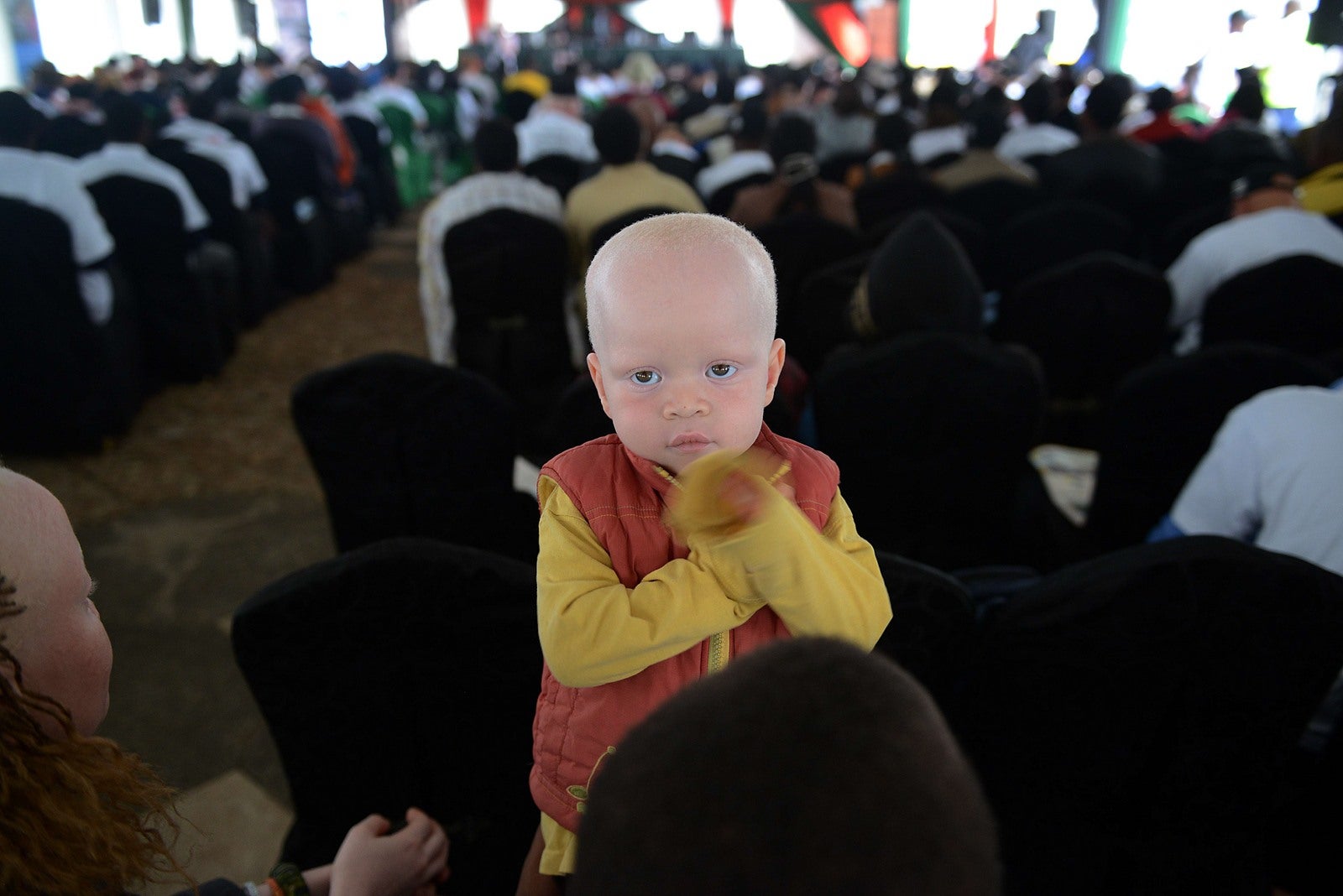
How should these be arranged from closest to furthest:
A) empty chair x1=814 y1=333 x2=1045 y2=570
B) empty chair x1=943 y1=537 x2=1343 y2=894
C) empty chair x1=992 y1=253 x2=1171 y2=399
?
empty chair x1=943 y1=537 x2=1343 y2=894 < empty chair x1=814 y1=333 x2=1045 y2=570 < empty chair x1=992 y1=253 x2=1171 y2=399

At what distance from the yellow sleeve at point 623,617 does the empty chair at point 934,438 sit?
116cm

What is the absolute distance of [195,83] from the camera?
32.0ft

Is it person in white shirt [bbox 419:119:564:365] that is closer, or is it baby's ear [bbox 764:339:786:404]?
baby's ear [bbox 764:339:786:404]

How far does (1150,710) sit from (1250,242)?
233cm

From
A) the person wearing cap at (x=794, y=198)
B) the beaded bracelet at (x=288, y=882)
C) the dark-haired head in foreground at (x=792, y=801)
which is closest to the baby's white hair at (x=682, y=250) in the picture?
the dark-haired head in foreground at (x=792, y=801)

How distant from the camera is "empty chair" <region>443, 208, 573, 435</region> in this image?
309 cm

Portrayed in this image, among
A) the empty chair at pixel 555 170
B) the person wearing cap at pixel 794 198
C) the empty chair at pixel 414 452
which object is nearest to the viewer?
the empty chair at pixel 414 452

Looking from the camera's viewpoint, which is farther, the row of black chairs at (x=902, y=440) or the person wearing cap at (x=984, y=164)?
the person wearing cap at (x=984, y=164)

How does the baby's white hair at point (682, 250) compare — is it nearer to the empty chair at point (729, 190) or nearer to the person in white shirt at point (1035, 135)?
the empty chair at point (729, 190)

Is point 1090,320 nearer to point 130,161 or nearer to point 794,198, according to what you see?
point 794,198

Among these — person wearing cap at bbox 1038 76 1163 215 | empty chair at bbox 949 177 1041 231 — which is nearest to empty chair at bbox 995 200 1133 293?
empty chair at bbox 949 177 1041 231

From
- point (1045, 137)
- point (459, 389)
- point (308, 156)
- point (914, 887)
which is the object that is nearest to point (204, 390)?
point (308, 156)

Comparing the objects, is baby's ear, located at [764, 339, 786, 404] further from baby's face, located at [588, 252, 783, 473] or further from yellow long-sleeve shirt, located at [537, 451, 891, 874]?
yellow long-sleeve shirt, located at [537, 451, 891, 874]

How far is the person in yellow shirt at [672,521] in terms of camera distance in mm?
714
